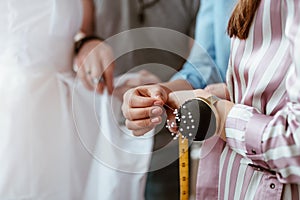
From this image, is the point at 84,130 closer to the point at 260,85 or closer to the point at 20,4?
the point at 20,4

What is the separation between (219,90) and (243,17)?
0.11 metres

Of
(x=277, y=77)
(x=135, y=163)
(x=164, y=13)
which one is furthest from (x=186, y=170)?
(x=164, y=13)

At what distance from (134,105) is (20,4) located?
0.30m

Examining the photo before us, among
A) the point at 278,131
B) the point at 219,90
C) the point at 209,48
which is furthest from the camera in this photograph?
the point at 209,48

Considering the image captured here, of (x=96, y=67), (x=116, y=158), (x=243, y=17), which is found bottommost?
(x=116, y=158)

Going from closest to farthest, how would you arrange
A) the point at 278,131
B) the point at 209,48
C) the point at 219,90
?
the point at 278,131 < the point at 219,90 < the point at 209,48

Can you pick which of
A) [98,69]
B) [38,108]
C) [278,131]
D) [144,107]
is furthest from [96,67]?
[278,131]

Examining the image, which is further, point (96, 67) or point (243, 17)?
point (96, 67)

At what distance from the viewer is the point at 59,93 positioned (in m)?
0.71

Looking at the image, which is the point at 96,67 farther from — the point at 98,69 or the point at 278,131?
the point at 278,131

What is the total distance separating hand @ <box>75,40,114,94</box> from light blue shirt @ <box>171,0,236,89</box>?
12 centimetres

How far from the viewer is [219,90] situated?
55 centimetres

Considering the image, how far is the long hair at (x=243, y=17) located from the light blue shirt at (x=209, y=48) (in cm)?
10

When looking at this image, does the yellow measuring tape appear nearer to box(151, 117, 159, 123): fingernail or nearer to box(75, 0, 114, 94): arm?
box(151, 117, 159, 123): fingernail
